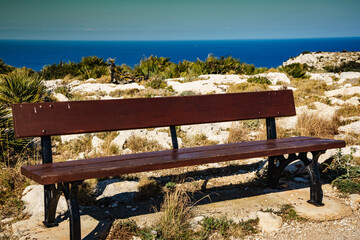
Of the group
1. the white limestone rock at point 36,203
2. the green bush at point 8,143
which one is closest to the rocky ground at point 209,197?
the white limestone rock at point 36,203

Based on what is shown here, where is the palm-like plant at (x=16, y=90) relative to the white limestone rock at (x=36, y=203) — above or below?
above

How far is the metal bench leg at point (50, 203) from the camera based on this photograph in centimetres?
291

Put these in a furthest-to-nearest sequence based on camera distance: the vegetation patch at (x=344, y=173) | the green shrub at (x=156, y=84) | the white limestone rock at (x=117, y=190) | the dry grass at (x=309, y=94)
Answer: the green shrub at (x=156, y=84)
the dry grass at (x=309, y=94)
the vegetation patch at (x=344, y=173)
the white limestone rock at (x=117, y=190)

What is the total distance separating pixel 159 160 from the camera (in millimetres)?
2965

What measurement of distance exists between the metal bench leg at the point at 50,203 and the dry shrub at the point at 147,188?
3.19ft

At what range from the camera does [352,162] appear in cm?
457

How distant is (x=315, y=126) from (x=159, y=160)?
12.6ft

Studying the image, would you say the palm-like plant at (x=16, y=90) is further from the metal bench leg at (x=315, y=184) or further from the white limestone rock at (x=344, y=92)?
the white limestone rock at (x=344, y=92)

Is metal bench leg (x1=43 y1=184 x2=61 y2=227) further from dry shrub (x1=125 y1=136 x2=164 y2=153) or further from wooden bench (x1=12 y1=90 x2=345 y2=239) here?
dry shrub (x1=125 y1=136 x2=164 y2=153)

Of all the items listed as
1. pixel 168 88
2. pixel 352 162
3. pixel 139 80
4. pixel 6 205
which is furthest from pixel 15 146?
pixel 139 80

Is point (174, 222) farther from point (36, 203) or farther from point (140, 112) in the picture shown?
point (36, 203)

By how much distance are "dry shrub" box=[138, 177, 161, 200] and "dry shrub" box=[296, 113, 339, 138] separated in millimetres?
3037

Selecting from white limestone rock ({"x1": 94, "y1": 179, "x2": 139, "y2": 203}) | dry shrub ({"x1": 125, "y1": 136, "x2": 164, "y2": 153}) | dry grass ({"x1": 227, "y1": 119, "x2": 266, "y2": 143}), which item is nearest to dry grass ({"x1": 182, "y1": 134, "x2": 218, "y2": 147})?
dry grass ({"x1": 227, "y1": 119, "x2": 266, "y2": 143})

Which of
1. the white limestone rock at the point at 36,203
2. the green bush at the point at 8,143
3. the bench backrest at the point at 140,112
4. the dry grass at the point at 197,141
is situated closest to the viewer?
the bench backrest at the point at 140,112
